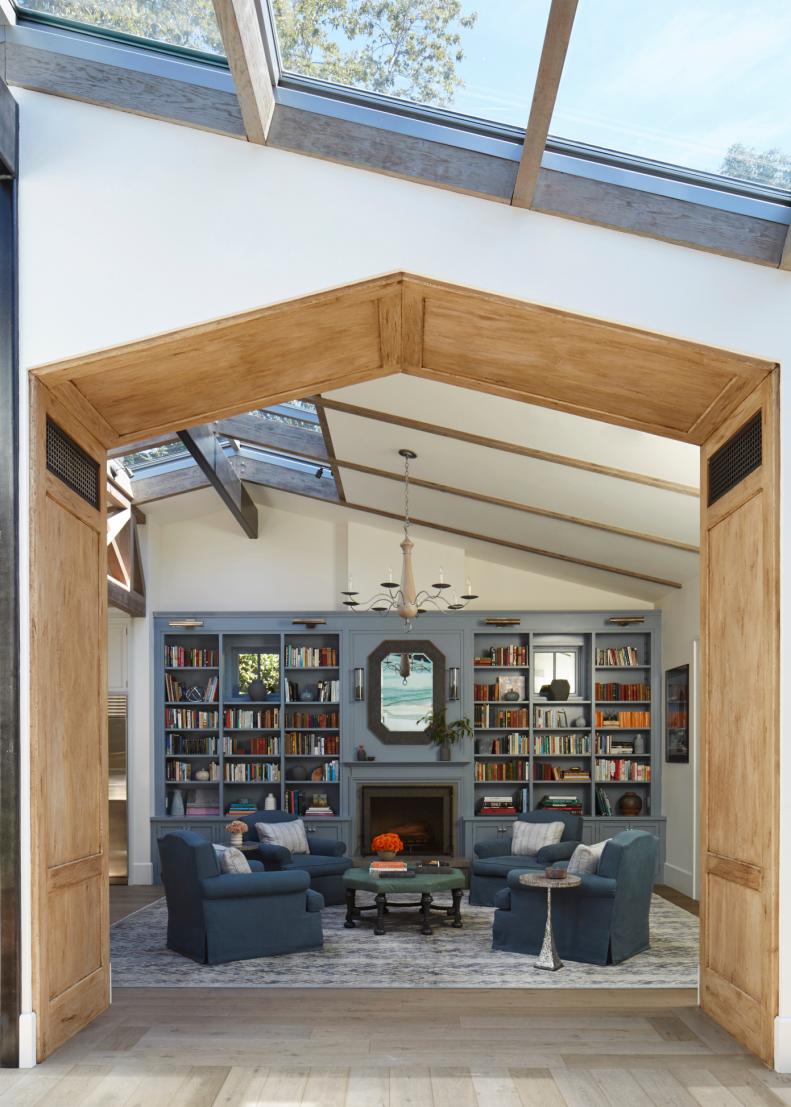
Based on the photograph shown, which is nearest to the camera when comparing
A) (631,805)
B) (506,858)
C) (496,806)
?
(506,858)

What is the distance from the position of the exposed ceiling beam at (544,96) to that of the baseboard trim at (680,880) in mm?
7276

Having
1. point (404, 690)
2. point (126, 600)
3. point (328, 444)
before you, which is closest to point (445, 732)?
point (404, 690)

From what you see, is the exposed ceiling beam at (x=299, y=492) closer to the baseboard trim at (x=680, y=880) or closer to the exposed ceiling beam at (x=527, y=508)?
the exposed ceiling beam at (x=527, y=508)

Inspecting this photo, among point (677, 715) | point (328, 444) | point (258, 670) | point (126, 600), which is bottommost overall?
point (677, 715)

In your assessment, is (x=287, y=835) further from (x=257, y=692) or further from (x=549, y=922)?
(x=549, y=922)

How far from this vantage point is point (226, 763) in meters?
11.9

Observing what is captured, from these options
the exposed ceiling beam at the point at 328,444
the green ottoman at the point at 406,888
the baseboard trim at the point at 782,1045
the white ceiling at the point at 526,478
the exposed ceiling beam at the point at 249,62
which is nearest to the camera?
the exposed ceiling beam at the point at 249,62

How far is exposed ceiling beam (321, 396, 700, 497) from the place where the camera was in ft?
25.1

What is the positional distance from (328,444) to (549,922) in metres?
4.00

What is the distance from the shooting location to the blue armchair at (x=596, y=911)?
7.47 metres

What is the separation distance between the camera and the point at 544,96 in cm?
440

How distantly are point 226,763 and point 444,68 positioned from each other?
843 cm

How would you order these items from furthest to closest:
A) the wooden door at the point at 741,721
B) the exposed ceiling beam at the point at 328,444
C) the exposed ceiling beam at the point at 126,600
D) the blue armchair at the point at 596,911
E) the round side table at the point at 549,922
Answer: the exposed ceiling beam at the point at 126,600 → the exposed ceiling beam at the point at 328,444 → the blue armchair at the point at 596,911 → the round side table at the point at 549,922 → the wooden door at the point at 741,721

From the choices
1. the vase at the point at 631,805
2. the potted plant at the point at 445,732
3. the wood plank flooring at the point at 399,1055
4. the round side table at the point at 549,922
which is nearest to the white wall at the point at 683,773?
the vase at the point at 631,805
